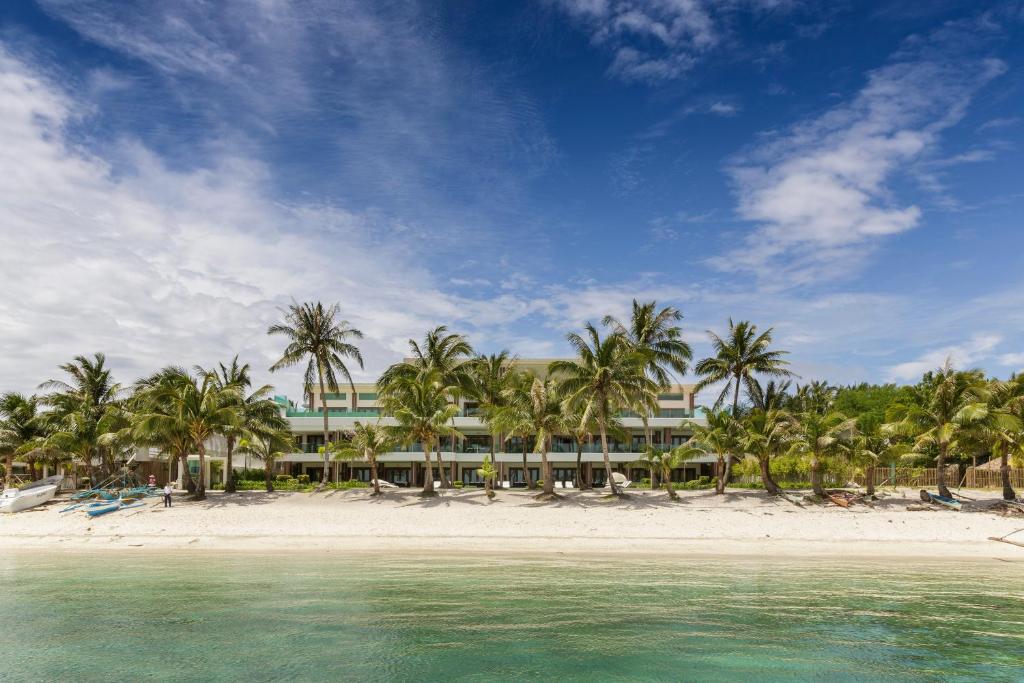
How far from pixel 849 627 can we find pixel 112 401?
48315 millimetres

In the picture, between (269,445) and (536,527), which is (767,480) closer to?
(536,527)

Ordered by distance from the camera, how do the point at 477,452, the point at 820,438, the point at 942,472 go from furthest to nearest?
the point at 477,452 < the point at 942,472 < the point at 820,438

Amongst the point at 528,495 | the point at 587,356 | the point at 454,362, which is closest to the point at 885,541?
the point at 587,356

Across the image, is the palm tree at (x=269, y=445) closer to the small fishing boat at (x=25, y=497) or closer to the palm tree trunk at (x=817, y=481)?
the small fishing boat at (x=25, y=497)

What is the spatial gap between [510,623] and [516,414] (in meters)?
24.6

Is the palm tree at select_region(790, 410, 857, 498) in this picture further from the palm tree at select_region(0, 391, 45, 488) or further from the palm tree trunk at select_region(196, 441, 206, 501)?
the palm tree at select_region(0, 391, 45, 488)

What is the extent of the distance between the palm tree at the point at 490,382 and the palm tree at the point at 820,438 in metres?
18.5

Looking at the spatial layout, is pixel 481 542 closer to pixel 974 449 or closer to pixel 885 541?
pixel 885 541

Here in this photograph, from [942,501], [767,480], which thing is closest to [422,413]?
[767,480]

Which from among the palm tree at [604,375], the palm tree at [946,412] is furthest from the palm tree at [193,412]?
the palm tree at [946,412]

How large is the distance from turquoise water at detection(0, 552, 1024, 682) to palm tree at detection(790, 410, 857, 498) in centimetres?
1249

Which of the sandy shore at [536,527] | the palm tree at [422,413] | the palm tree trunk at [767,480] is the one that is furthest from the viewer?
the palm tree trunk at [767,480]

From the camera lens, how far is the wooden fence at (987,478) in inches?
1914

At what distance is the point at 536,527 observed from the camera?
1307 inches
